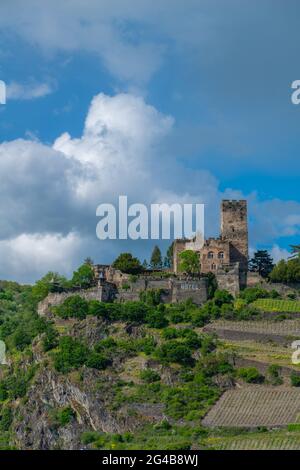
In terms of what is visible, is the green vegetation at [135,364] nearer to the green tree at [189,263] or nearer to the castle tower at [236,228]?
the green tree at [189,263]

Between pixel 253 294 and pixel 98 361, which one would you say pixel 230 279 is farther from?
pixel 98 361

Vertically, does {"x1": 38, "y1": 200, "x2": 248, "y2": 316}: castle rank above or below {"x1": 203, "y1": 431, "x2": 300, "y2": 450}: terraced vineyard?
above

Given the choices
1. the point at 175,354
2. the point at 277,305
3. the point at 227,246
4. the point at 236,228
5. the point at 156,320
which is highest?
the point at 236,228

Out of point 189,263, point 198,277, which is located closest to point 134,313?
point 198,277

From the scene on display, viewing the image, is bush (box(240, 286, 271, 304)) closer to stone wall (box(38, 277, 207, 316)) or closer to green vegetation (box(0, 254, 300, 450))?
green vegetation (box(0, 254, 300, 450))

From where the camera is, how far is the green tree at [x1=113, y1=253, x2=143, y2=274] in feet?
285

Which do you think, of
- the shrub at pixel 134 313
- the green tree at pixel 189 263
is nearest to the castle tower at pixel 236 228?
the green tree at pixel 189 263

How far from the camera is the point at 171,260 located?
9394 centimetres

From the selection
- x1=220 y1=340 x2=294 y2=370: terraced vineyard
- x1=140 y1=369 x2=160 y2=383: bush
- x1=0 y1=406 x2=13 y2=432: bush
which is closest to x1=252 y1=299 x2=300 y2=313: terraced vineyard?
x1=220 y1=340 x2=294 y2=370: terraced vineyard

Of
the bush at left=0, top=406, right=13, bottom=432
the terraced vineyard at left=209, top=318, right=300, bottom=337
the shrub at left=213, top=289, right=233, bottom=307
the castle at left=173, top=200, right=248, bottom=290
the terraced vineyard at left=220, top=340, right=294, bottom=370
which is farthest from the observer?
the castle at left=173, top=200, right=248, bottom=290

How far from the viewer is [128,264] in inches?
3435

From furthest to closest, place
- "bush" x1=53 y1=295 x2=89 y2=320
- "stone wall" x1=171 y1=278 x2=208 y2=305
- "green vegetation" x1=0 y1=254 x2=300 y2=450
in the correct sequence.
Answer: "stone wall" x1=171 y1=278 x2=208 y2=305
"bush" x1=53 y1=295 x2=89 y2=320
"green vegetation" x1=0 y1=254 x2=300 y2=450

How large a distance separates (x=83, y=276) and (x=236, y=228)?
14.1m

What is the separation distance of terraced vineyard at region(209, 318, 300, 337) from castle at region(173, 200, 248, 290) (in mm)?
7210
